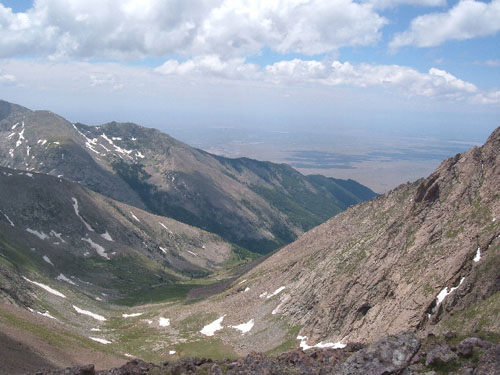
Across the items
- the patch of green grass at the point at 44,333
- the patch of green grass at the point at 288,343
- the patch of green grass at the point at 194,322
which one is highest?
the patch of green grass at the point at 44,333

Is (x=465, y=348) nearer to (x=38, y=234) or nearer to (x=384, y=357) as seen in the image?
(x=384, y=357)

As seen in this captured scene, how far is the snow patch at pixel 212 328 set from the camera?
82225 millimetres

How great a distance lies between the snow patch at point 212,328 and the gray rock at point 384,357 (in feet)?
190

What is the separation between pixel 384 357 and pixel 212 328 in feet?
206

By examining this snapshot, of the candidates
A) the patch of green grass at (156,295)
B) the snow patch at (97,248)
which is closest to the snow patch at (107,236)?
the snow patch at (97,248)

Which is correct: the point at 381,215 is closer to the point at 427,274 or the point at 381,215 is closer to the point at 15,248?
the point at 427,274

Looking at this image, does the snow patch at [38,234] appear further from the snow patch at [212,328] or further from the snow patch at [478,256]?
the snow patch at [478,256]

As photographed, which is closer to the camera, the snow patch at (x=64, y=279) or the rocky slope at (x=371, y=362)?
the rocky slope at (x=371, y=362)

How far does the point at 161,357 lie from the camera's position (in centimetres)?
7062

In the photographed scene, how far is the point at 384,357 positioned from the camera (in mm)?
26250

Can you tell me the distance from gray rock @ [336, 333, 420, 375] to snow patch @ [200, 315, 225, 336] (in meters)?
57.9

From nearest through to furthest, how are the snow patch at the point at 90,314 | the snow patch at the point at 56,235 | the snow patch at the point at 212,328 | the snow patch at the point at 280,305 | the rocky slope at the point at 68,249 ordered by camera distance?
the snow patch at the point at 280,305 < the snow patch at the point at 212,328 < the snow patch at the point at 90,314 < the rocky slope at the point at 68,249 < the snow patch at the point at 56,235

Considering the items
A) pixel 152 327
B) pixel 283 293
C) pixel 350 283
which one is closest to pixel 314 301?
pixel 350 283

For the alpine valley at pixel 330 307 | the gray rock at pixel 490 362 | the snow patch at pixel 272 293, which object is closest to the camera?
the gray rock at pixel 490 362
